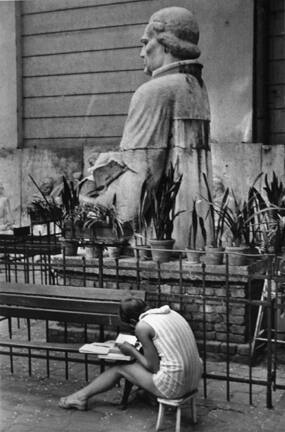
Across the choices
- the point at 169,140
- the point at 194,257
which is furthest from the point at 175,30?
the point at 194,257

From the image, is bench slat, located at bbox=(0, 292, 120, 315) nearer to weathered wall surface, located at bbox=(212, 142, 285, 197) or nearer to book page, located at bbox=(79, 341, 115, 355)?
book page, located at bbox=(79, 341, 115, 355)

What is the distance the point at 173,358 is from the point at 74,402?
3.04 feet

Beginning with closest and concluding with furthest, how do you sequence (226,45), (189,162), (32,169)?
(189,162), (226,45), (32,169)

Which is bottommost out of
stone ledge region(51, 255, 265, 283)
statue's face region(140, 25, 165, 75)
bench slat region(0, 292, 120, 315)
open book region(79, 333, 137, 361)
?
open book region(79, 333, 137, 361)

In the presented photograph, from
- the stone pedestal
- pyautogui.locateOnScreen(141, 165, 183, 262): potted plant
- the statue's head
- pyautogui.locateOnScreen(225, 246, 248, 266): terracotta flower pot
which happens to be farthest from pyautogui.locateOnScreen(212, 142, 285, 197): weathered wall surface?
pyautogui.locateOnScreen(225, 246, 248, 266): terracotta flower pot

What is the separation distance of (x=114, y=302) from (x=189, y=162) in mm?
2156

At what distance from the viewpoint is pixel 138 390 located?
4988mm

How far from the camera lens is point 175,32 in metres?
6.81

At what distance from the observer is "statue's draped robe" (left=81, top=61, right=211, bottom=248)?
22.1ft

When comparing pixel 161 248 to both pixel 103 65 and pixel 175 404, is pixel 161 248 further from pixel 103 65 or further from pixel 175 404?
pixel 103 65

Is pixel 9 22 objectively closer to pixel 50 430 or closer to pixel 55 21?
pixel 55 21

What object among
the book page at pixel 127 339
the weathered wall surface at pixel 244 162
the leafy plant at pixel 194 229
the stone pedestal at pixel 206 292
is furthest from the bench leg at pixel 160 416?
the weathered wall surface at pixel 244 162

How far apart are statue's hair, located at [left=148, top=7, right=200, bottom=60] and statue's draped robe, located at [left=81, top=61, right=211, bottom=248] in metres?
0.15

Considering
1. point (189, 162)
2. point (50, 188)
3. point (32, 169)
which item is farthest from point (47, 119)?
point (189, 162)
